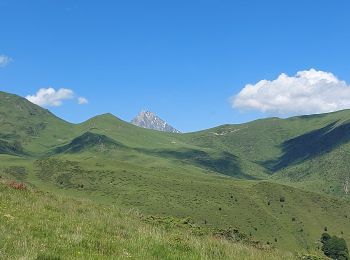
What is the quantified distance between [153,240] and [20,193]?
12.2 meters

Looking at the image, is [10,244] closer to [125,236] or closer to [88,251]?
[88,251]

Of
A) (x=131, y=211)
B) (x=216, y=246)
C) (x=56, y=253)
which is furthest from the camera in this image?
(x=131, y=211)

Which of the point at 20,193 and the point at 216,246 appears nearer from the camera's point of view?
the point at 216,246

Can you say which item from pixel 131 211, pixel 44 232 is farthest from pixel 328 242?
pixel 44 232

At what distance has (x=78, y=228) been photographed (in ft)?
58.7

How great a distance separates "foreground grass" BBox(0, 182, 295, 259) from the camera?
13742 mm

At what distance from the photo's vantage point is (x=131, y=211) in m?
29.8

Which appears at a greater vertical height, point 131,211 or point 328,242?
point 131,211

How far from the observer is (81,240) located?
613 inches

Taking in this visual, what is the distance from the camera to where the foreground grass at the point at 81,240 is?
1374 cm

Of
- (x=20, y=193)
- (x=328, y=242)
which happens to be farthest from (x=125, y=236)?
(x=328, y=242)

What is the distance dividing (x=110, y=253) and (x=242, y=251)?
686cm

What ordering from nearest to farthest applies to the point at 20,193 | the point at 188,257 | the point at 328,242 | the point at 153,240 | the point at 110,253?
1. the point at 110,253
2. the point at 188,257
3. the point at 153,240
4. the point at 20,193
5. the point at 328,242

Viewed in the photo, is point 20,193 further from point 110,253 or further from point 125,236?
point 110,253
